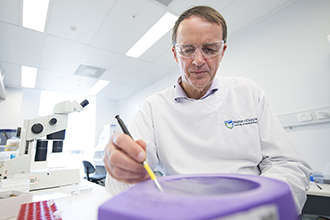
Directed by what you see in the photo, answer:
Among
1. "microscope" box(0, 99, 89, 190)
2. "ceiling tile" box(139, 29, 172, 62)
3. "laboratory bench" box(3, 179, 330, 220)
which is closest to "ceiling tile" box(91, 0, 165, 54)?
"ceiling tile" box(139, 29, 172, 62)

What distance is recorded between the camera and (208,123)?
2.55 ft

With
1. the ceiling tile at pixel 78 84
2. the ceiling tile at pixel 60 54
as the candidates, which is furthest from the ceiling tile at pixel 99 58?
the ceiling tile at pixel 78 84

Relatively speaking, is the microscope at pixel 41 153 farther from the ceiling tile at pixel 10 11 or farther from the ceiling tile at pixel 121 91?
the ceiling tile at pixel 121 91

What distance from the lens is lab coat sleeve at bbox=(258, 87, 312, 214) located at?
56 cm

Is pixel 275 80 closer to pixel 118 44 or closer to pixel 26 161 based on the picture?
pixel 118 44

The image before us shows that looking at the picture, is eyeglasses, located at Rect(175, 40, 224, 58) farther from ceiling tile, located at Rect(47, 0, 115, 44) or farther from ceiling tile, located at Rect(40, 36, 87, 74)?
ceiling tile, located at Rect(40, 36, 87, 74)

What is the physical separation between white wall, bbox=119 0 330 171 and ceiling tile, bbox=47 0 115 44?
2.20 metres

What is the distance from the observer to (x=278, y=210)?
0.67ft

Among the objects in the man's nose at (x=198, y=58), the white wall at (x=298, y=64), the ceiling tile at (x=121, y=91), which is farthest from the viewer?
the ceiling tile at (x=121, y=91)

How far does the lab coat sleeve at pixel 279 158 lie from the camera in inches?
22.0

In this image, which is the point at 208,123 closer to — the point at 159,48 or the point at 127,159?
the point at 127,159

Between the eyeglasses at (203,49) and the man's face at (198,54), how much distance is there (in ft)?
0.04

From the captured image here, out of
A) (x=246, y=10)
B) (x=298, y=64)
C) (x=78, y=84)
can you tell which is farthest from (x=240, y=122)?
(x=78, y=84)

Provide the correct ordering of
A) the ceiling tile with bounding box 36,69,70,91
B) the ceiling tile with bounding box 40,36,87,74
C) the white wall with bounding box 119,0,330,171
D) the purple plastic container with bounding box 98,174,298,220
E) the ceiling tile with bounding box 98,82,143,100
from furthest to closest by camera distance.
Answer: the ceiling tile with bounding box 98,82,143,100 → the ceiling tile with bounding box 36,69,70,91 → the ceiling tile with bounding box 40,36,87,74 → the white wall with bounding box 119,0,330,171 → the purple plastic container with bounding box 98,174,298,220
